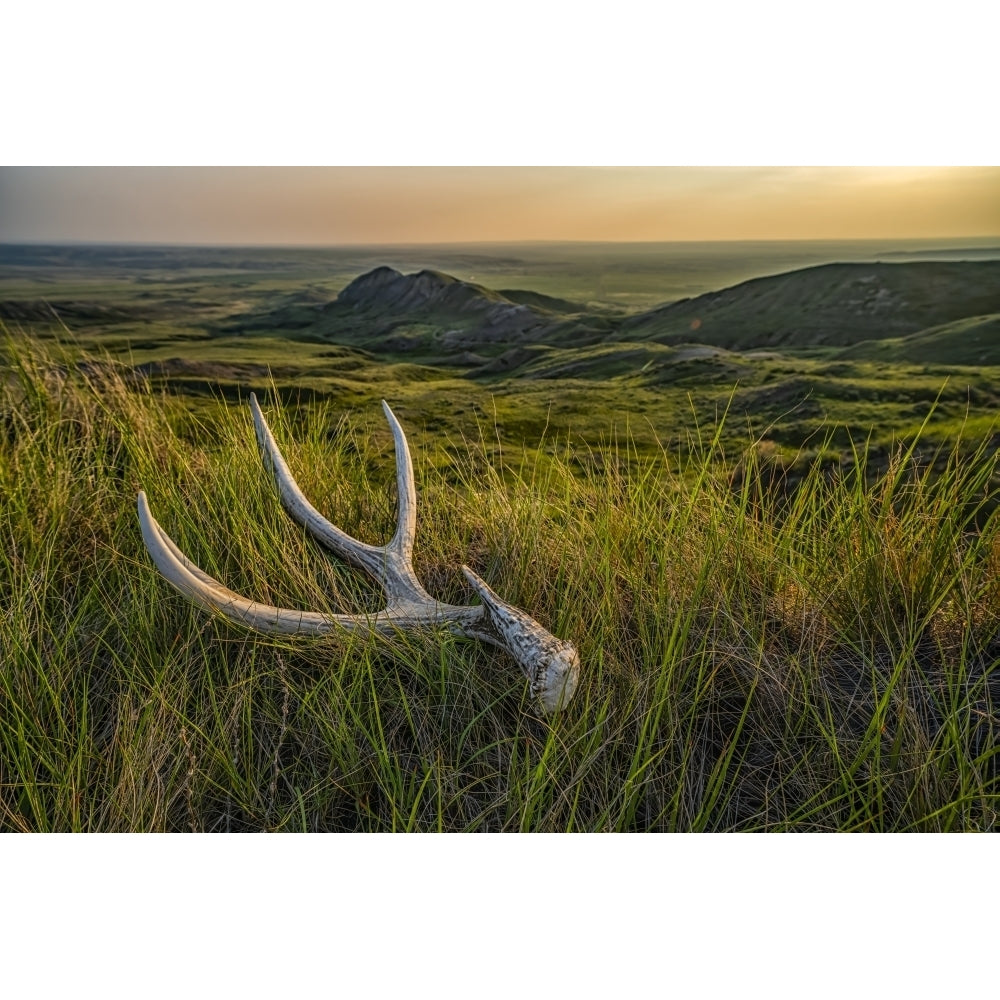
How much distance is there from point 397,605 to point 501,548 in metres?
0.31

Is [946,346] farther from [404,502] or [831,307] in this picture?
[404,502]

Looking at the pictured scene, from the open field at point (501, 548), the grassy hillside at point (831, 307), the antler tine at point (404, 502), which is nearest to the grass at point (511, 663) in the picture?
the open field at point (501, 548)

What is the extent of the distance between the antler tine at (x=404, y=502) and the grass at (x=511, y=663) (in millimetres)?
126

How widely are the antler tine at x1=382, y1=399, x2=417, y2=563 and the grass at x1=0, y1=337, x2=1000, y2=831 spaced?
0.13 m

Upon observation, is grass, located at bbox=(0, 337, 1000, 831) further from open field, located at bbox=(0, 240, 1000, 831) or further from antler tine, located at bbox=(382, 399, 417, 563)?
antler tine, located at bbox=(382, 399, 417, 563)

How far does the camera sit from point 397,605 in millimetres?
1625

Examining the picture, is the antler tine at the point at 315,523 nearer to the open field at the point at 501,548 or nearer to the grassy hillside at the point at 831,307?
the open field at the point at 501,548

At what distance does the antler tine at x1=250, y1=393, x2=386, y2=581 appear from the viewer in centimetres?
173

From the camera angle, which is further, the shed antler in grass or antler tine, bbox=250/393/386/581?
Result: antler tine, bbox=250/393/386/581

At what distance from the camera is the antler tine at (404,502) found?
1733 millimetres

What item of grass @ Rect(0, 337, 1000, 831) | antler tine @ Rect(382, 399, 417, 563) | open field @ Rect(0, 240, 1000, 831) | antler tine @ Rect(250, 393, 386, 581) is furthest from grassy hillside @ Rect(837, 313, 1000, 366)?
antler tine @ Rect(250, 393, 386, 581)

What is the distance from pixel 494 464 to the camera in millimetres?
2012

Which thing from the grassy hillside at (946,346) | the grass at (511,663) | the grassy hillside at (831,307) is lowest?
the grass at (511,663)
